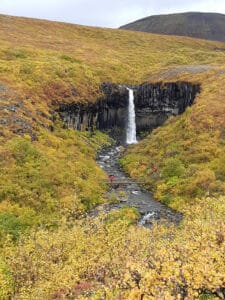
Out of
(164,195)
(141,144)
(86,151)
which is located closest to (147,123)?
(141,144)

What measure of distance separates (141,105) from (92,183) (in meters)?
36.1

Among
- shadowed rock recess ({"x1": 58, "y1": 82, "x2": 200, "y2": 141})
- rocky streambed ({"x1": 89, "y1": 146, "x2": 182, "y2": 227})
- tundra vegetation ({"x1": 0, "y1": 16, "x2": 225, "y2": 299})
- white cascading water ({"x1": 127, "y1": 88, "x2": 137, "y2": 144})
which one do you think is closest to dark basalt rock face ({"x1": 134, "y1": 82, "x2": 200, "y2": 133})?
shadowed rock recess ({"x1": 58, "y1": 82, "x2": 200, "y2": 141})

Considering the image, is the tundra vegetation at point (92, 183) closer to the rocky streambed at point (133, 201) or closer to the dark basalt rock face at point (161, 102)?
the rocky streambed at point (133, 201)

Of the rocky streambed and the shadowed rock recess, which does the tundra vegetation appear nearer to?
the rocky streambed

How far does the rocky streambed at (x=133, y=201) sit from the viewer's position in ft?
138

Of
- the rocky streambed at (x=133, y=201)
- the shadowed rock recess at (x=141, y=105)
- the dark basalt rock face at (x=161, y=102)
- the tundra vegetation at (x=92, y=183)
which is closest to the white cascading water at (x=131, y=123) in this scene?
the shadowed rock recess at (x=141, y=105)

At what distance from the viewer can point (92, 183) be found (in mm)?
49219

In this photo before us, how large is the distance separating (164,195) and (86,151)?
17.0m

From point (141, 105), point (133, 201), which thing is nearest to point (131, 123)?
point (141, 105)

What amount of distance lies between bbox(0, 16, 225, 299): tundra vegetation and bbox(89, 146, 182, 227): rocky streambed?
1266 millimetres

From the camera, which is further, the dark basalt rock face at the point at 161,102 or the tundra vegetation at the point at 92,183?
the dark basalt rock face at the point at 161,102

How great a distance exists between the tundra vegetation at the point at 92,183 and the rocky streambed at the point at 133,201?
4.15 ft

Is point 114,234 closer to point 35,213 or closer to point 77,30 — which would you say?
point 35,213

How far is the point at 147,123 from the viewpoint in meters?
79.8
